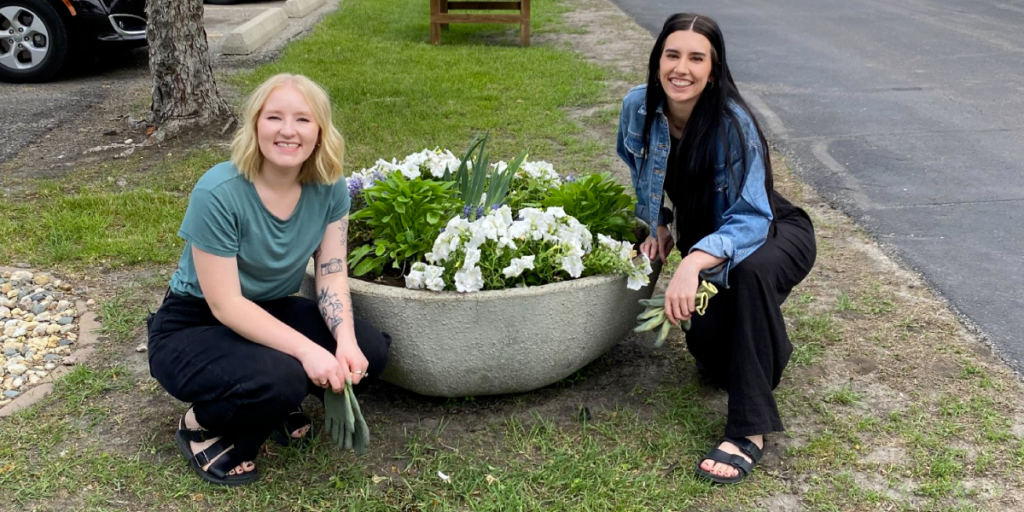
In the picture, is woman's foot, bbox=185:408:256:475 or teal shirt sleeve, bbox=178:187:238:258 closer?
teal shirt sleeve, bbox=178:187:238:258

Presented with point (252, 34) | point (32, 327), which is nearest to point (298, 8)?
point (252, 34)

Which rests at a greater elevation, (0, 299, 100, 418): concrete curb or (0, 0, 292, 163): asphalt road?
(0, 0, 292, 163): asphalt road

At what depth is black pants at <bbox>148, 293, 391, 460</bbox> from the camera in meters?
2.51

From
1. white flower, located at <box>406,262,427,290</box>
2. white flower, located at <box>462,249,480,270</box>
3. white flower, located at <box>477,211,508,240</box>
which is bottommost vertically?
white flower, located at <box>406,262,427,290</box>

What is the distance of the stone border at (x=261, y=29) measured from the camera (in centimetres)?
927

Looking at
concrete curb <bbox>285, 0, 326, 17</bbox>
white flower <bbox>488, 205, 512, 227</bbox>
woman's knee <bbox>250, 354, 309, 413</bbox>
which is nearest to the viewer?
woman's knee <bbox>250, 354, 309, 413</bbox>

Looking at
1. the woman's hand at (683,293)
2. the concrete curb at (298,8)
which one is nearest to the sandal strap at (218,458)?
the woman's hand at (683,293)

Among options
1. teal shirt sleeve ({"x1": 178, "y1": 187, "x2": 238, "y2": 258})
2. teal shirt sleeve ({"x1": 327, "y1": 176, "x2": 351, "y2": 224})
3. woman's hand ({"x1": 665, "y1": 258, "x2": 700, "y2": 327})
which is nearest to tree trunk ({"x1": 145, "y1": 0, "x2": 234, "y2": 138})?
teal shirt sleeve ({"x1": 327, "y1": 176, "x2": 351, "y2": 224})

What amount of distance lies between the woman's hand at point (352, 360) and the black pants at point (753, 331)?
1.11 m

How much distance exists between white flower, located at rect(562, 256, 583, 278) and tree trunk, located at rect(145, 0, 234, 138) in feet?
13.7

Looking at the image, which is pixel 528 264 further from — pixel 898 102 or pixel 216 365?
pixel 898 102

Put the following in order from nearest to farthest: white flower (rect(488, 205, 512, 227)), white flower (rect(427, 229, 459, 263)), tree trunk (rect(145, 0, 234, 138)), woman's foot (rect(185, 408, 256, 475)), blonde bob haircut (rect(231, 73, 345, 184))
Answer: blonde bob haircut (rect(231, 73, 345, 184)), woman's foot (rect(185, 408, 256, 475)), white flower (rect(427, 229, 459, 263)), white flower (rect(488, 205, 512, 227)), tree trunk (rect(145, 0, 234, 138))

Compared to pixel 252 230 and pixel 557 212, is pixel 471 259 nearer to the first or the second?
pixel 557 212

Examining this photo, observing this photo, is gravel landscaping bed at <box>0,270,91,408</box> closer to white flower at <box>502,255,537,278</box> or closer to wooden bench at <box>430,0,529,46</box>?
white flower at <box>502,255,537,278</box>
